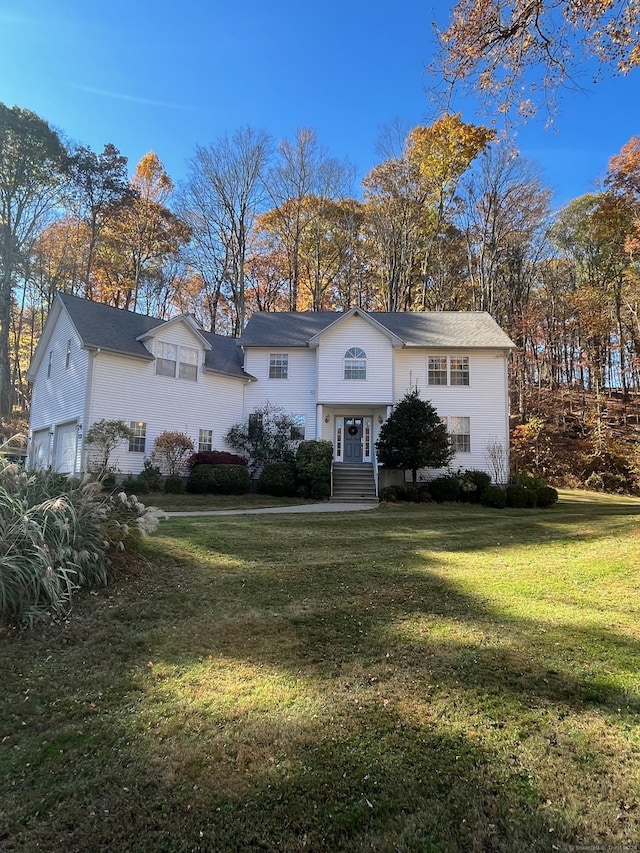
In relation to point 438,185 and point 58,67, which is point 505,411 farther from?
point 58,67

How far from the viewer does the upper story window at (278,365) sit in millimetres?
20891

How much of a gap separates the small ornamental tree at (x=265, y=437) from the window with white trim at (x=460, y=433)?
6.54 meters

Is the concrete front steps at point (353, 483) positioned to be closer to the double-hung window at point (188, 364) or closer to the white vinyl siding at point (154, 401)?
the white vinyl siding at point (154, 401)

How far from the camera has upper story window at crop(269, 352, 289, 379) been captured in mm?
20891

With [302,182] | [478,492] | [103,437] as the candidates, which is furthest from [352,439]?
[302,182]

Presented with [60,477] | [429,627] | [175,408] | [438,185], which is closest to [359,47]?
[60,477]

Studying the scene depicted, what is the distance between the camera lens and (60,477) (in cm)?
627

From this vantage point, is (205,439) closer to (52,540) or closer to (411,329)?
(411,329)

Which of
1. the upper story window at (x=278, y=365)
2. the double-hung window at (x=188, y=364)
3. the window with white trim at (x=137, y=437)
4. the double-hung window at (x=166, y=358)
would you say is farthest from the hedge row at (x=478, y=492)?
the double-hung window at (x=166, y=358)

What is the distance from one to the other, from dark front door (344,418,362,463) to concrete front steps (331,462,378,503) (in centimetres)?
86

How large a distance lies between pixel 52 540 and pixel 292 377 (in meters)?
16.3

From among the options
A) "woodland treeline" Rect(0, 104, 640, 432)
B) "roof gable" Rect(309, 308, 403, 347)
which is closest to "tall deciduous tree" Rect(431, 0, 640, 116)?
"roof gable" Rect(309, 308, 403, 347)

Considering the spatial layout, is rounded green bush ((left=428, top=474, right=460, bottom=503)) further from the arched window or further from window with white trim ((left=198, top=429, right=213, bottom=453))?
window with white trim ((left=198, top=429, right=213, bottom=453))

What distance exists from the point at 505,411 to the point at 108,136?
2485 centimetres
